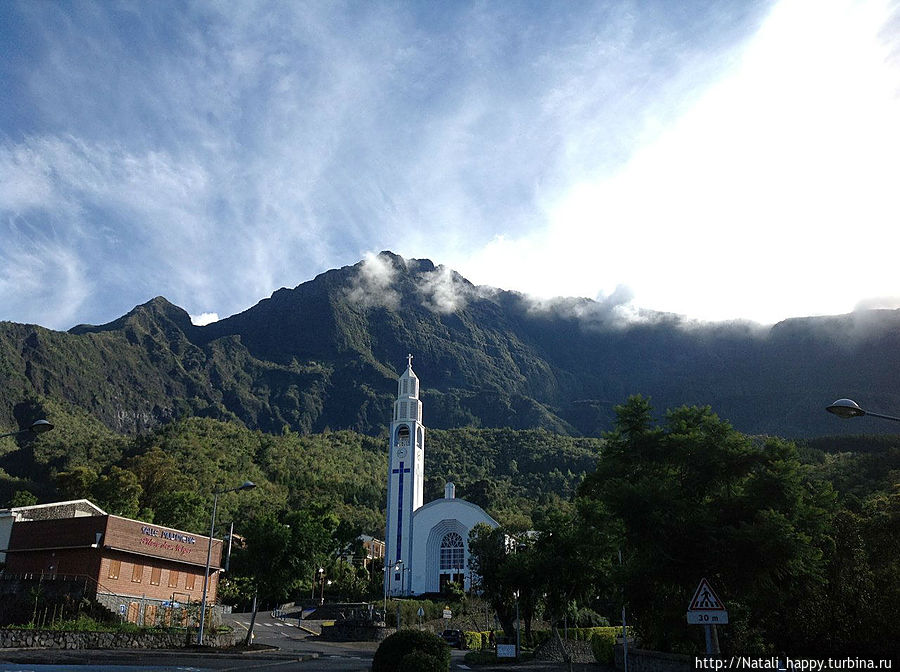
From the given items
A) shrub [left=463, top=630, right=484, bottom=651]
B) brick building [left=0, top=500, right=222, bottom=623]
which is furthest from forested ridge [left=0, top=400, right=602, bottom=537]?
shrub [left=463, top=630, right=484, bottom=651]

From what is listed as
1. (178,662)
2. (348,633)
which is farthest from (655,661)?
(348,633)

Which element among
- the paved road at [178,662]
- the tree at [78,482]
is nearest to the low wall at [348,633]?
the paved road at [178,662]

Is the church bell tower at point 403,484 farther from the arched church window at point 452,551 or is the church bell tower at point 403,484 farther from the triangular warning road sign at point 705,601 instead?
the triangular warning road sign at point 705,601

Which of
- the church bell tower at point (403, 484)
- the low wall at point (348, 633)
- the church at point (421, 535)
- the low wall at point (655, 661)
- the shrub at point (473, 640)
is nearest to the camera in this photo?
the low wall at point (655, 661)

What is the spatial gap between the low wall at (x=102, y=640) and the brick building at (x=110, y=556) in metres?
7.60

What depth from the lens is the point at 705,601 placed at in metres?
11.8

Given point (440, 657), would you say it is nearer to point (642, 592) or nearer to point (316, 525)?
point (642, 592)

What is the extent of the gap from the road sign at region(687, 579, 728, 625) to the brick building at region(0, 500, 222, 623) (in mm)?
33700

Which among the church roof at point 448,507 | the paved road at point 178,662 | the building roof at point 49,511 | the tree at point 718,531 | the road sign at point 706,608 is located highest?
the church roof at point 448,507

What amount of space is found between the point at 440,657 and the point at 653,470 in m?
9.67

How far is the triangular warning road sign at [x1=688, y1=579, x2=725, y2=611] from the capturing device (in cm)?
1170

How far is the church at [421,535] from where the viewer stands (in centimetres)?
6838

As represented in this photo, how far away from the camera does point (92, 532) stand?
3747 centimetres

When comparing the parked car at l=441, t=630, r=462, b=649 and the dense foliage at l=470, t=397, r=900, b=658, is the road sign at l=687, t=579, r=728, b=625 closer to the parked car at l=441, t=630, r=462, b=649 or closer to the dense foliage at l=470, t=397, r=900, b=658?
the dense foliage at l=470, t=397, r=900, b=658
